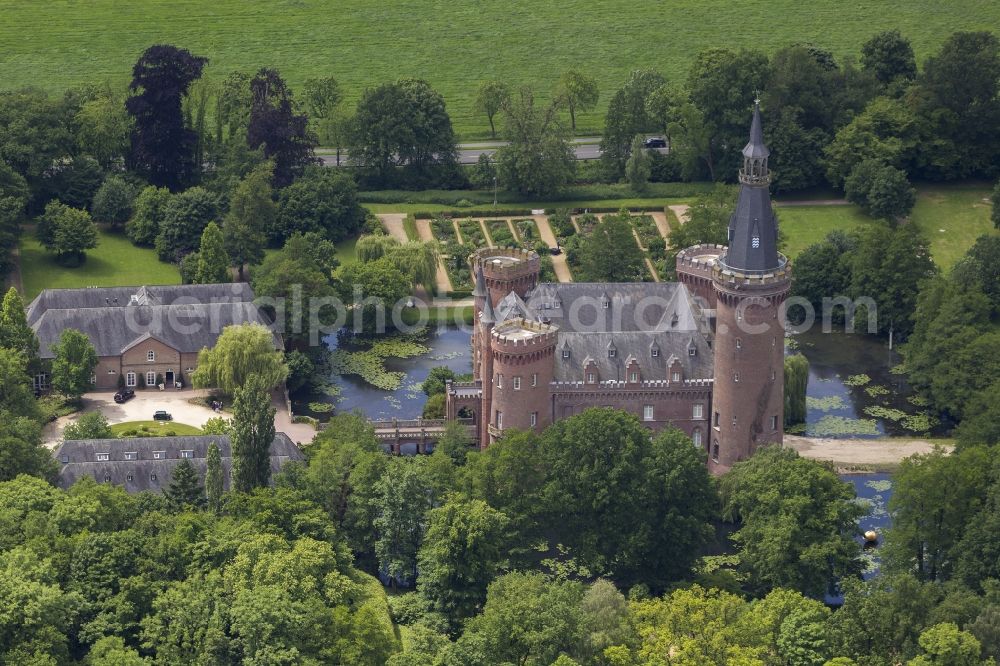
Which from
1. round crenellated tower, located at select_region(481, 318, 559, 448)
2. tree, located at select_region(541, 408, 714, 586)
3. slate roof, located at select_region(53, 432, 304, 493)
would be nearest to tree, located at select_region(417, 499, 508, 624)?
tree, located at select_region(541, 408, 714, 586)

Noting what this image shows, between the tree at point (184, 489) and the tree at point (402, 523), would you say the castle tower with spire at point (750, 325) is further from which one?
the tree at point (184, 489)

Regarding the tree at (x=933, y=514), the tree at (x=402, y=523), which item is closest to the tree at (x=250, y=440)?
the tree at (x=402, y=523)

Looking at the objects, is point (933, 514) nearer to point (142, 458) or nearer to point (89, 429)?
point (142, 458)

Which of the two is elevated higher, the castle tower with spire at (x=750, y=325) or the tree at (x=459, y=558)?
the castle tower with spire at (x=750, y=325)

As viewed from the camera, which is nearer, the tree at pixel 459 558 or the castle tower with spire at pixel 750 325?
the tree at pixel 459 558

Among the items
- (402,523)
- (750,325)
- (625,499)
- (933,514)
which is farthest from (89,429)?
(933,514)

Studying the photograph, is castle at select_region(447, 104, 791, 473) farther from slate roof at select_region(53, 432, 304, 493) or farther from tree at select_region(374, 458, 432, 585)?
slate roof at select_region(53, 432, 304, 493)
